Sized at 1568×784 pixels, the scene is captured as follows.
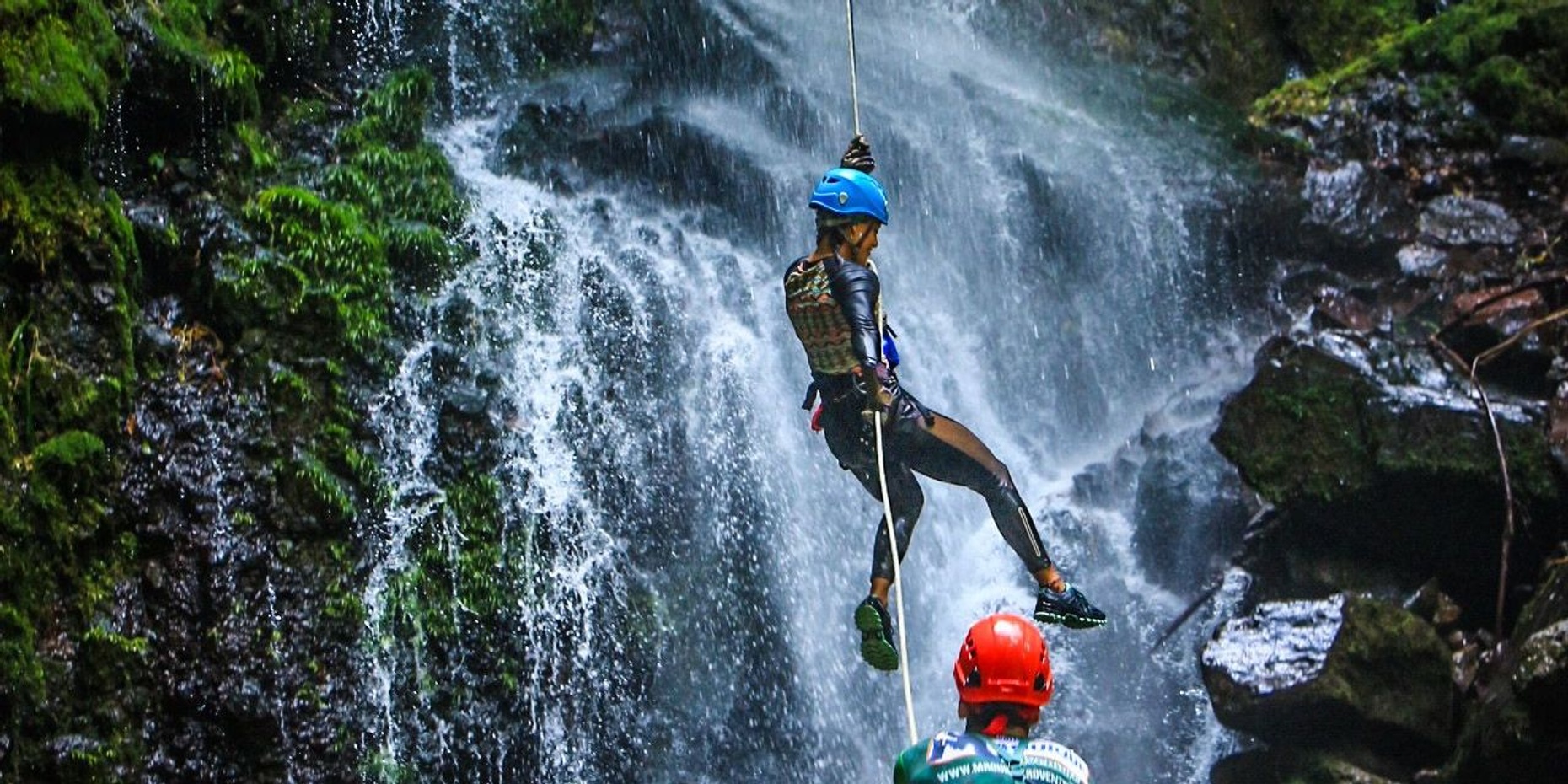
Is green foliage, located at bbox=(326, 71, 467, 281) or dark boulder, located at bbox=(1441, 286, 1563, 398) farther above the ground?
green foliage, located at bbox=(326, 71, 467, 281)

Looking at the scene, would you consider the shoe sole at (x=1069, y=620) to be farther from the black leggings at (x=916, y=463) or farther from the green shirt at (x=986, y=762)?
the green shirt at (x=986, y=762)

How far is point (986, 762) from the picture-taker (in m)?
3.20

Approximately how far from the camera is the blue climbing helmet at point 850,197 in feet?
16.5

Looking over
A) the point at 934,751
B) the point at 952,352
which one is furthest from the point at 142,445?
the point at 952,352

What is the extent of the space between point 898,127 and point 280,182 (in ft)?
17.5

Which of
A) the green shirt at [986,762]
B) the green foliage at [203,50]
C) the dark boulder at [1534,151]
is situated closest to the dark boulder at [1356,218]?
the dark boulder at [1534,151]

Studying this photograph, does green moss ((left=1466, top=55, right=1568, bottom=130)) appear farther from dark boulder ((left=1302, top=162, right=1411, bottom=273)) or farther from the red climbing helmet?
the red climbing helmet

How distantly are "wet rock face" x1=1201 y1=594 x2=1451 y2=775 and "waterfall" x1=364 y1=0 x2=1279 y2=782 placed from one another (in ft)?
3.35

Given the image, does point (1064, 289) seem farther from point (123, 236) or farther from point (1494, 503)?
point (123, 236)

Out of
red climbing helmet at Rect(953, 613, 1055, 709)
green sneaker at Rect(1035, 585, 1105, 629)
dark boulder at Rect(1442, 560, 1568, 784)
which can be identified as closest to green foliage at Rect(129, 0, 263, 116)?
green sneaker at Rect(1035, 585, 1105, 629)

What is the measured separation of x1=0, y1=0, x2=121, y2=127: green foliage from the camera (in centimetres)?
647

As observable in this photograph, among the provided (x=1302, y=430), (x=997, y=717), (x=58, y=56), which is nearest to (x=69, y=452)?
(x=58, y=56)

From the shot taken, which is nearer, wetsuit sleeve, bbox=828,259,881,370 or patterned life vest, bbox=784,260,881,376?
wetsuit sleeve, bbox=828,259,881,370

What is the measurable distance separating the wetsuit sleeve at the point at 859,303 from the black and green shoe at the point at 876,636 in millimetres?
897
